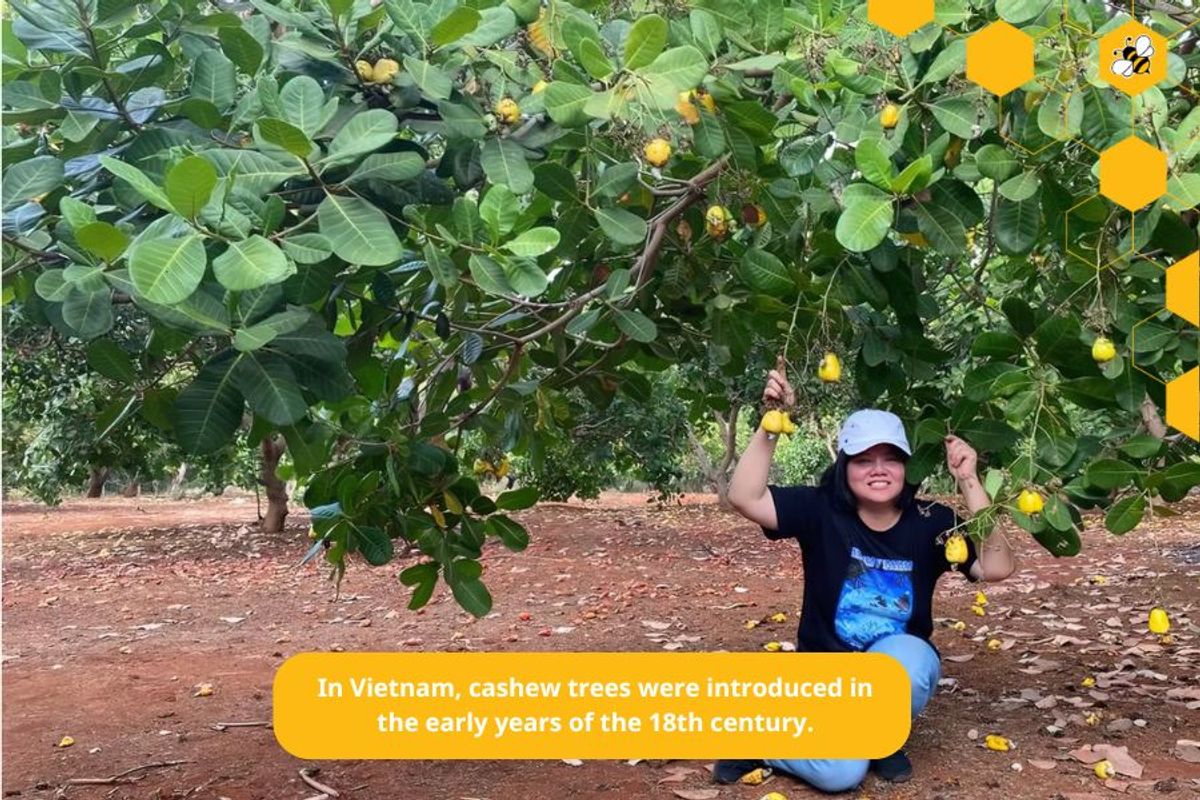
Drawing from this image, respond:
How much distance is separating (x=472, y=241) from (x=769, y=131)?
24.5 inches

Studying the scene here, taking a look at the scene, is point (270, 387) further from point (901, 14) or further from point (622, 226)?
point (901, 14)

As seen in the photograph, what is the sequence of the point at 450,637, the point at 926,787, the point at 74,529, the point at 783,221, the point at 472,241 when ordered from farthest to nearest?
1. the point at 74,529
2. the point at 450,637
3. the point at 926,787
4. the point at 783,221
5. the point at 472,241

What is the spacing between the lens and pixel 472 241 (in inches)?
70.0

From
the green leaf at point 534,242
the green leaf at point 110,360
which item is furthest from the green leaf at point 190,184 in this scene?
the green leaf at point 110,360

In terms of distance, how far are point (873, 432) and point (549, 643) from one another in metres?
2.79

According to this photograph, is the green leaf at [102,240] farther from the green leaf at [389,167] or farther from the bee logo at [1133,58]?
the bee logo at [1133,58]

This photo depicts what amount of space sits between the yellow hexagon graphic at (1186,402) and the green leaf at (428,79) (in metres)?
1.20

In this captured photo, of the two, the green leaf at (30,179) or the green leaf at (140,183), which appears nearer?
the green leaf at (140,183)

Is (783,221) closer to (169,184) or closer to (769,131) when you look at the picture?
(769,131)

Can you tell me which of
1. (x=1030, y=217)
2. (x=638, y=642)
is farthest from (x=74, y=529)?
(x=1030, y=217)

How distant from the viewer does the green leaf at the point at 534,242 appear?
5.61 feet

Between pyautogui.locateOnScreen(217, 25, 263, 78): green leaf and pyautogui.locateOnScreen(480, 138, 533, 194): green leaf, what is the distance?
1.43ft

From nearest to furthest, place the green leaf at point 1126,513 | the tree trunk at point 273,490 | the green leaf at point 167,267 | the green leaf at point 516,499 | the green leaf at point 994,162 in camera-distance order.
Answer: the green leaf at point 167,267
the green leaf at point 994,162
the green leaf at point 1126,513
the green leaf at point 516,499
the tree trunk at point 273,490

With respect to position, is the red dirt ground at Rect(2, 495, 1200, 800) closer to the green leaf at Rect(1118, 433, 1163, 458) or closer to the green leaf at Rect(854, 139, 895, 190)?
the green leaf at Rect(1118, 433, 1163, 458)
